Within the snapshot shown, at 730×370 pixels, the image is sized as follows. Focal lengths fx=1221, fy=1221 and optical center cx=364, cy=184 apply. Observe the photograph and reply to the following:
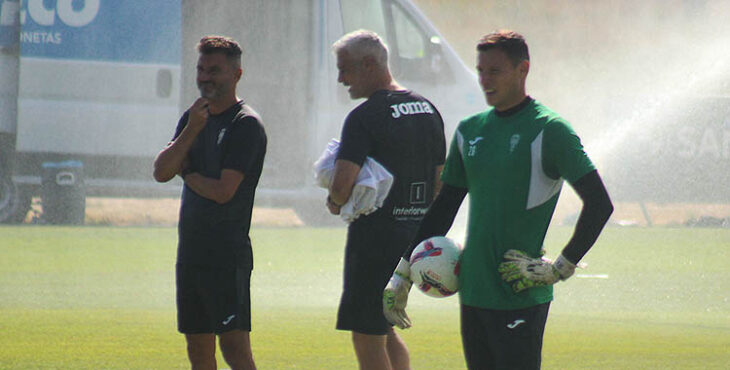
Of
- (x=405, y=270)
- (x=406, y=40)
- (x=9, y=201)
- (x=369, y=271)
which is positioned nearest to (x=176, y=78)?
(x=9, y=201)

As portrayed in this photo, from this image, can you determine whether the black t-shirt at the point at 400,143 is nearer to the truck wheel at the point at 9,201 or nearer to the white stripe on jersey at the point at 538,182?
the white stripe on jersey at the point at 538,182

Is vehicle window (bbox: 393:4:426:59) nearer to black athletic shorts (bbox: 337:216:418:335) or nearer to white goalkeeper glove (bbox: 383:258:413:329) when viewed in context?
black athletic shorts (bbox: 337:216:418:335)

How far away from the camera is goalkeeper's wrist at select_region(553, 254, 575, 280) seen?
409 centimetres

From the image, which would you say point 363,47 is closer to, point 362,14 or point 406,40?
point 362,14

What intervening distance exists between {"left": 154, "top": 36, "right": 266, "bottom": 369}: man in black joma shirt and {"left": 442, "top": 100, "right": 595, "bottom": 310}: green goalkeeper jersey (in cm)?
121

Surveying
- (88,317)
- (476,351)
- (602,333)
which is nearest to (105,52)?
(88,317)

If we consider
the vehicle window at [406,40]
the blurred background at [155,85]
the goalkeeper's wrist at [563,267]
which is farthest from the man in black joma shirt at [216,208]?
the vehicle window at [406,40]

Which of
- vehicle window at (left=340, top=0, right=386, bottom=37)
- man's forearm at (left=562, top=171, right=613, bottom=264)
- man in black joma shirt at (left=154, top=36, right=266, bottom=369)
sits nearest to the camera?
man's forearm at (left=562, top=171, right=613, bottom=264)

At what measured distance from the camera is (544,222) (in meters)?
4.23

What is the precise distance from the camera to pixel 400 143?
539 cm

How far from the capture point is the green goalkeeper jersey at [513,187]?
4.11 meters

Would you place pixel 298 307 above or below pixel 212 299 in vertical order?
below

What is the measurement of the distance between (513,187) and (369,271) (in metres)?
1.36

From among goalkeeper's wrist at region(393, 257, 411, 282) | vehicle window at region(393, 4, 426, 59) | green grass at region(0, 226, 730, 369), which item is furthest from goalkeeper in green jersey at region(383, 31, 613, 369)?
vehicle window at region(393, 4, 426, 59)
